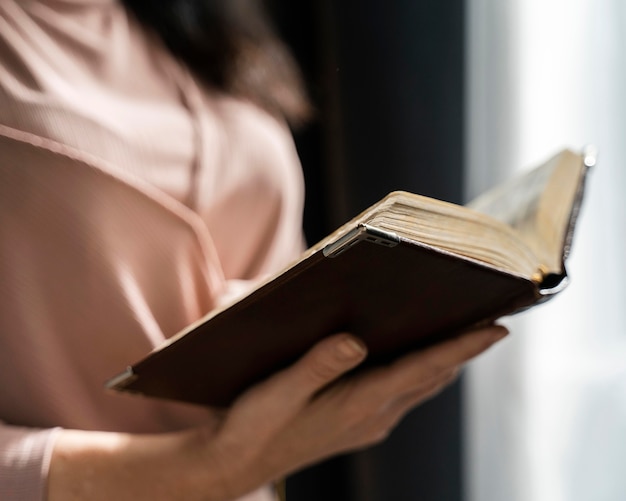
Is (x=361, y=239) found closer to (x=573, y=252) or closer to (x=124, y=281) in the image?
(x=124, y=281)

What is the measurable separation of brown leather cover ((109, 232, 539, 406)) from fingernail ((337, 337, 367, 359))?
0.04 ft

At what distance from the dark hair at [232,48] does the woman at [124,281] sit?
0.06 meters

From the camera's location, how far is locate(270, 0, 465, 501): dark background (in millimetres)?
777

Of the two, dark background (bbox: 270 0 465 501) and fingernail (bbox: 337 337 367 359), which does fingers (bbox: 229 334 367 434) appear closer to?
fingernail (bbox: 337 337 367 359)

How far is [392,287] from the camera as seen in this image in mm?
412

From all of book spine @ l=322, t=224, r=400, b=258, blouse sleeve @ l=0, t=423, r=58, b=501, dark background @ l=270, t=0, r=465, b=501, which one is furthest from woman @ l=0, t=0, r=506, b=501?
dark background @ l=270, t=0, r=465, b=501

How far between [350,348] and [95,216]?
0.21m

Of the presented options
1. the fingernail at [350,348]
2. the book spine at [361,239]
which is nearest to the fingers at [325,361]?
the fingernail at [350,348]

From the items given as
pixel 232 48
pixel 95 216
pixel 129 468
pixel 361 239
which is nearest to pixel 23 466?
pixel 129 468

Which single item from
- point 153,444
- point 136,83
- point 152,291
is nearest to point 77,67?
point 136,83

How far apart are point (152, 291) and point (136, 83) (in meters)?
0.18

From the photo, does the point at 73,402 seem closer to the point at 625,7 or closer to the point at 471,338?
the point at 471,338

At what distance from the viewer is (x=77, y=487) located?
47 cm

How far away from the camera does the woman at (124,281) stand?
0.48 meters
